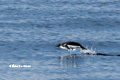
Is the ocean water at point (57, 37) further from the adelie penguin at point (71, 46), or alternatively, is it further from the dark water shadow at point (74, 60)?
the adelie penguin at point (71, 46)

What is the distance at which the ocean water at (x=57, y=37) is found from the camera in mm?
34250

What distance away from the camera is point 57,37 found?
145 feet

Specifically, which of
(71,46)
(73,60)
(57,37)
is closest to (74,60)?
(73,60)

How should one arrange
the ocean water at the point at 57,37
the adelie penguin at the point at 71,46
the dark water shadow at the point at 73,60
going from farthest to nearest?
the adelie penguin at the point at 71,46, the dark water shadow at the point at 73,60, the ocean water at the point at 57,37

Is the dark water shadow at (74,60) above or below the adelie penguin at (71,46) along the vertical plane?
below

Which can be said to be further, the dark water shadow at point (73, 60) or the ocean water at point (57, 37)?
the dark water shadow at point (73, 60)

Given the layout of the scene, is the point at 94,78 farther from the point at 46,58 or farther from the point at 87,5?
the point at 87,5

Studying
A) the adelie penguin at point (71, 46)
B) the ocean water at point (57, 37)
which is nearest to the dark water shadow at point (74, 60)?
the ocean water at point (57, 37)

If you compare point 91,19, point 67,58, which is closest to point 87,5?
point 91,19

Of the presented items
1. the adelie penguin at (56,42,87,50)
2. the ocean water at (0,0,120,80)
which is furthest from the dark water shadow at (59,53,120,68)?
the adelie penguin at (56,42,87,50)

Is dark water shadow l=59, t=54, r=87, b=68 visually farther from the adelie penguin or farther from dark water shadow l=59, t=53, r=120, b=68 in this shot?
the adelie penguin

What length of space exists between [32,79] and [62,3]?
24.7 meters

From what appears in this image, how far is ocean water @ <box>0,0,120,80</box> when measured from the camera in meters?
34.2

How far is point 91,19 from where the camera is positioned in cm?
5066
